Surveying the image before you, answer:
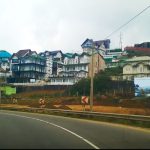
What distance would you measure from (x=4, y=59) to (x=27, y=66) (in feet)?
59.2

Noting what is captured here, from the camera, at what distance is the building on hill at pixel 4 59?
461 ft

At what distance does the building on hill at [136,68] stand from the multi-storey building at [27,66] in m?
30.3

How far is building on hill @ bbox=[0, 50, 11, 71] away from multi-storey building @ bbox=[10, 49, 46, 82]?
622 cm

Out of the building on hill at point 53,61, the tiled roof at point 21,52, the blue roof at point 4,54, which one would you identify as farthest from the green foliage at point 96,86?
the blue roof at point 4,54

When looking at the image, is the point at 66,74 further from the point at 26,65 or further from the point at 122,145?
the point at 122,145

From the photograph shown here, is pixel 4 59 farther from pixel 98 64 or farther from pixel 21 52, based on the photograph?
pixel 98 64

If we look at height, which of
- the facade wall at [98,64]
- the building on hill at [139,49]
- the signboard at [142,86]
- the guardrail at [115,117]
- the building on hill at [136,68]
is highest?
the building on hill at [139,49]

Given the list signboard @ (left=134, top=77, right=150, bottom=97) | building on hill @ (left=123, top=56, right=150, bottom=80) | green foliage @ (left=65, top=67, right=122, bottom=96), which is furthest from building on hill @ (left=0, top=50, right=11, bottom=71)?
signboard @ (left=134, top=77, right=150, bottom=97)

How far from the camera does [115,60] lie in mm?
134750

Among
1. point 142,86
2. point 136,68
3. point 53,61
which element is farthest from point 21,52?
point 142,86

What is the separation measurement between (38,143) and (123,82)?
7629 centimetres

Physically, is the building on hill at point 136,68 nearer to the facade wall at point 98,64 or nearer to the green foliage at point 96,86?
the facade wall at point 98,64

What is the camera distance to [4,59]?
472 feet

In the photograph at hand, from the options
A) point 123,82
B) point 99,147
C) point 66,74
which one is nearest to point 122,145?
point 99,147
